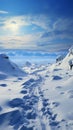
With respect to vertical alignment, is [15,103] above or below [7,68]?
below

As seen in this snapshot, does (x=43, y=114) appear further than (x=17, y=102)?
No

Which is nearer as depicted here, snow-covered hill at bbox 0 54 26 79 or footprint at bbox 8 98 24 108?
footprint at bbox 8 98 24 108

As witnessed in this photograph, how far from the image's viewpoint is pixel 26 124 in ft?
48.5

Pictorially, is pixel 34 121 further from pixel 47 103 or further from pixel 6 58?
pixel 6 58

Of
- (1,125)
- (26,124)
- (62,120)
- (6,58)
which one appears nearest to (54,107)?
(62,120)

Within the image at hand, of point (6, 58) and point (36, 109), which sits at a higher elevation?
point (6, 58)

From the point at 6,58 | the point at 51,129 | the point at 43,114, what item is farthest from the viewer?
the point at 6,58

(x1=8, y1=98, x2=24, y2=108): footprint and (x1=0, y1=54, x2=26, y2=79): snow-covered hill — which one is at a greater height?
(x1=0, y1=54, x2=26, y2=79): snow-covered hill

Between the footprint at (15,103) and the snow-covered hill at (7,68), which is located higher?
the snow-covered hill at (7,68)

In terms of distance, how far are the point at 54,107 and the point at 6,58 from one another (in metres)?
53.2

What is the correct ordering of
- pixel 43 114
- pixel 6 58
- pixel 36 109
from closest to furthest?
pixel 43 114
pixel 36 109
pixel 6 58

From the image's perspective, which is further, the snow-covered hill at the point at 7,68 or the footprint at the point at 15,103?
the snow-covered hill at the point at 7,68

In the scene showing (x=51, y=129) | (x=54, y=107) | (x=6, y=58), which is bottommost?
(x=51, y=129)

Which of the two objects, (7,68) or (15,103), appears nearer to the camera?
(15,103)
